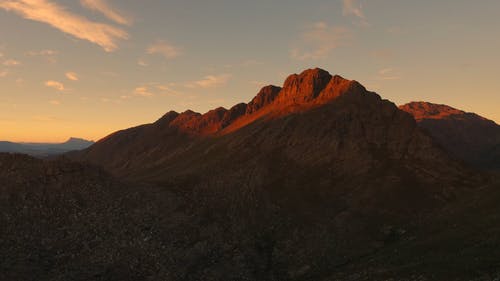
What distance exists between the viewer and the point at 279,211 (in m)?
79.1

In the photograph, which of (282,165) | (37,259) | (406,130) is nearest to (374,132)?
(406,130)

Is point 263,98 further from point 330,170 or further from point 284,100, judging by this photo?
point 330,170

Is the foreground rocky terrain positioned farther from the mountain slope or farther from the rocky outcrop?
the rocky outcrop

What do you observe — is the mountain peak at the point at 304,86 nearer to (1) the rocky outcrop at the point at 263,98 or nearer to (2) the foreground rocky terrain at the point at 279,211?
(1) the rocky outcrop at the point at 263,98

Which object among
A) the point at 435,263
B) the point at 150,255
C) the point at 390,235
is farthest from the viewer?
the point at 390,235

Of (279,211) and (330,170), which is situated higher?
(330,170)

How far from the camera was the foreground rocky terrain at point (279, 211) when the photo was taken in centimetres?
4969

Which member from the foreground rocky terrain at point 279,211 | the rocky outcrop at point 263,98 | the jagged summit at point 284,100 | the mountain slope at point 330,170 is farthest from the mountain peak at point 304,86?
the foreground rocky terrain at point 279,211

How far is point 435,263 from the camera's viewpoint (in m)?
34.3

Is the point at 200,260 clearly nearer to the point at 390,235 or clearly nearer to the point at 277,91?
the point at 390,235

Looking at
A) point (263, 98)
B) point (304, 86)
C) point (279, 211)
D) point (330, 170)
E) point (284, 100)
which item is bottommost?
point (279, 211)

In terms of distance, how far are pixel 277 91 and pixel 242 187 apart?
99.8 metres

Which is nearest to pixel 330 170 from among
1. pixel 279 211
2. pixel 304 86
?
pixel 279 211

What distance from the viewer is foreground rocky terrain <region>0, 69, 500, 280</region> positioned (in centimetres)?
4969
